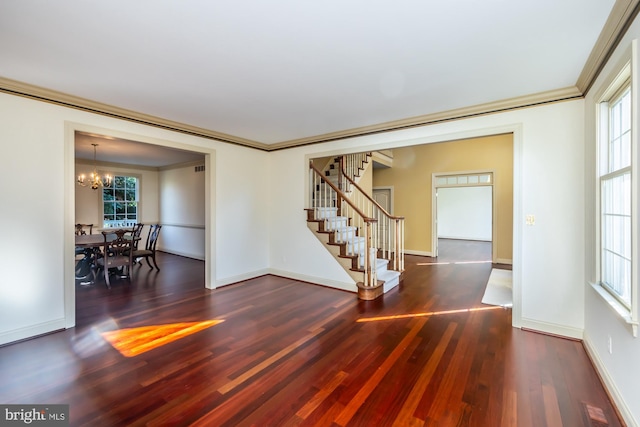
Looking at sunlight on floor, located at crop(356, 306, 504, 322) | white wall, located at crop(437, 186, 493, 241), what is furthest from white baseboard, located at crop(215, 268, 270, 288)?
white wall, located at crop(437, 186, 493, 241)

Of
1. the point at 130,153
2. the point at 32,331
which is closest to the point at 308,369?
the point at 32,331

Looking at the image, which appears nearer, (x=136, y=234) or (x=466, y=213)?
(x=136, y=234)

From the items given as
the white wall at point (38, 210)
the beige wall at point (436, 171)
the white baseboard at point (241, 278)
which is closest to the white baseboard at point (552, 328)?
the white baseboard at point (241, 278)

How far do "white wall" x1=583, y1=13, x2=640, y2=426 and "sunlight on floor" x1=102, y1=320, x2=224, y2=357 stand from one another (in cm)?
348

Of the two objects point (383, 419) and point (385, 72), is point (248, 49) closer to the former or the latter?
point (385, 72)

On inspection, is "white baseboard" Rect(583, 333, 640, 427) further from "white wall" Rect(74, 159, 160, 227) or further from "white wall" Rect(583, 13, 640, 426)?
"white wall" Rect(74, 159, 160, 227)

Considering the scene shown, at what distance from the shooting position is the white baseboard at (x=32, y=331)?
9.12 ft

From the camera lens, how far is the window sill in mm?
1684

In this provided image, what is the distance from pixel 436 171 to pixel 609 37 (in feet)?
19.6

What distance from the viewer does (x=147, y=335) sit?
2.97 m

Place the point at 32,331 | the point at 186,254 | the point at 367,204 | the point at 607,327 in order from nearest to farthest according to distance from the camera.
→ the point at 607,327, the point at 32,331, the point at 367,204, the point at 186,254

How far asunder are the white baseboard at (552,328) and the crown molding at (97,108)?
488cm

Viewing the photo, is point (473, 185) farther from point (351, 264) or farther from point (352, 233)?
point (351, 264)

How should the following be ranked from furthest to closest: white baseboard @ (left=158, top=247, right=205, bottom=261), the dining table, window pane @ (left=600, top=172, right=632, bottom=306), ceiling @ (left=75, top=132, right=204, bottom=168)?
1. white baseboard @ (left=158, top=247, right=205, bottom=261)
2. ceiling @ (left=75, top=132, right=204, bottom=168)
3. the dining table
4. window pane @ (left=600, top=172, right=632, bottom=306)
